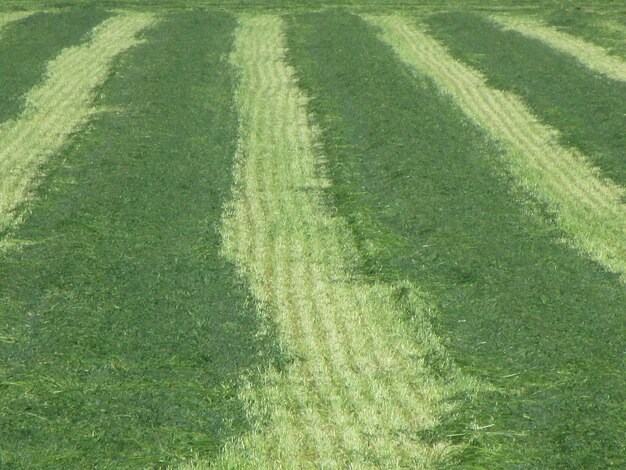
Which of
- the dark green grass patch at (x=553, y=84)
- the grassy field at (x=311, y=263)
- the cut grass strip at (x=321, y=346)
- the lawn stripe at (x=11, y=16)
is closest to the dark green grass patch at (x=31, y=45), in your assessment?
the grassy field at (x=311, y=263)

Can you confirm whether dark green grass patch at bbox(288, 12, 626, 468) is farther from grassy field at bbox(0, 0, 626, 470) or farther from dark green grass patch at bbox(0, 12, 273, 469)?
dark green grass patch at bbox(0, 12, 273, 469)

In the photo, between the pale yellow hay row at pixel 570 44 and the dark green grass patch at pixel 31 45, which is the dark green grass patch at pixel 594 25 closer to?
the pale yellow hay row at pixel 570 44

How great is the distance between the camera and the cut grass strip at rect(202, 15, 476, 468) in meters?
8.88

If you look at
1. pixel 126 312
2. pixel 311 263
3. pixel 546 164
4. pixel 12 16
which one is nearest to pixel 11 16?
pixel 12 16

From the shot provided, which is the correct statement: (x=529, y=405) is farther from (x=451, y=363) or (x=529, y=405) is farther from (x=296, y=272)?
(x=296, y=272)

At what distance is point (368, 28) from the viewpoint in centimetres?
3347

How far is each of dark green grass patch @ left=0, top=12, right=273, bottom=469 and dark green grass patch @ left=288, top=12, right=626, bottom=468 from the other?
2.46 metres

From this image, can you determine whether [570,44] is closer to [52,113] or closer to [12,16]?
[52,113]

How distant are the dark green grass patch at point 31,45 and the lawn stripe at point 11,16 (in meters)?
0.47

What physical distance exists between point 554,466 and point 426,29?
90.5 ft

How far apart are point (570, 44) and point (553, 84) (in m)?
7.37

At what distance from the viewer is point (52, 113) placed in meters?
22.1

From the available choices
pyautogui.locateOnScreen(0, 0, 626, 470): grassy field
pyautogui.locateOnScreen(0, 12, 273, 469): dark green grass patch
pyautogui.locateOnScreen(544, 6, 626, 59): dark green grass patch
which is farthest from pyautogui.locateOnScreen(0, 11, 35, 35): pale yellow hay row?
pyautogui.locateOnScreen(544, 6, 626, 59): dark green grass patch

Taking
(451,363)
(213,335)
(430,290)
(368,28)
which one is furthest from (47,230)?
(368,28)
